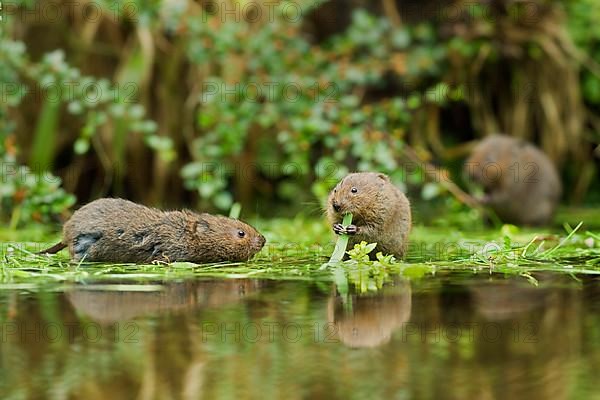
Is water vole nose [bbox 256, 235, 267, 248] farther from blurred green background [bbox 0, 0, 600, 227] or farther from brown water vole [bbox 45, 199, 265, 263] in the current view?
blurred green background [bbox 0, 0, 600, 227]

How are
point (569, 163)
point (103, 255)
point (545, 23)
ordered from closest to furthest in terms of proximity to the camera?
point (103, 255)
point (545, 23)
point (569, 163)

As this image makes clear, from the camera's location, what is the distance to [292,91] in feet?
25.0

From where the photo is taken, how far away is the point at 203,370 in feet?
7.29

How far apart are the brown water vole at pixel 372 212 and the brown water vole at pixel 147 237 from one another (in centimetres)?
46

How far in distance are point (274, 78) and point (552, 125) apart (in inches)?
117

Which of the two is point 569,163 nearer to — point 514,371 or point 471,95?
point 471,95

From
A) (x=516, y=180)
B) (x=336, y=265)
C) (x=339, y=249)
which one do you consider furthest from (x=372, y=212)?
(x=516, y=180)

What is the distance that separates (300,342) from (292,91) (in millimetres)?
5216

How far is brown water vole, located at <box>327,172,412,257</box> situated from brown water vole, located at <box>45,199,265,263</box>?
0.46 metres

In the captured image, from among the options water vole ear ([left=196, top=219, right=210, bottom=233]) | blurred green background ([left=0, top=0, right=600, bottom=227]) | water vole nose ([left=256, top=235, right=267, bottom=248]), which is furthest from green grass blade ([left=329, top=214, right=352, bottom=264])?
blurred green background ([left=0, top=0, right=600, bottom=227])

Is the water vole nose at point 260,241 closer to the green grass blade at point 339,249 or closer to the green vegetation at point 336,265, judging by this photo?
the green vegetation at point 336,265

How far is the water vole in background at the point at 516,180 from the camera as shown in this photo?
782 cm

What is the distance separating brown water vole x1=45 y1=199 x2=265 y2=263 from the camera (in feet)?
15.3

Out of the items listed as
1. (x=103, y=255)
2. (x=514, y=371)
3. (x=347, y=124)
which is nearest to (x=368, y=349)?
(x=514, y=371)
